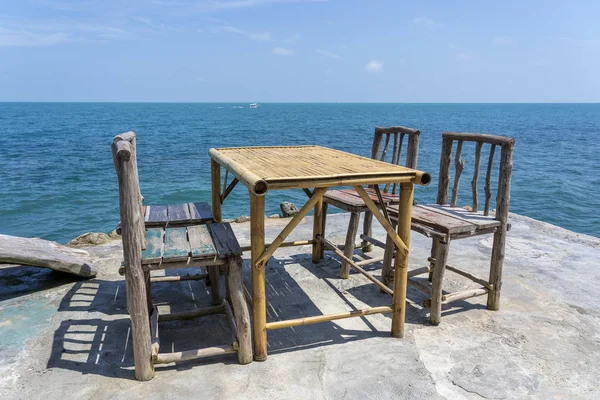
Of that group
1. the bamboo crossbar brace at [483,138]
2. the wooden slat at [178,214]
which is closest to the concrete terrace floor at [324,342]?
the wooden slat at [178,214]

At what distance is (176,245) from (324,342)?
4.92 feet

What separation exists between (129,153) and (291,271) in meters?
3.00

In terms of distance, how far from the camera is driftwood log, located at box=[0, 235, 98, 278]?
450 cm

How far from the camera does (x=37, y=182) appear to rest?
1978 cm

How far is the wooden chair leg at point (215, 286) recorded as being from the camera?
14.6ft

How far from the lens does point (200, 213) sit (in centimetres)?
456

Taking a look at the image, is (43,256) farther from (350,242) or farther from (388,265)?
(388,265)

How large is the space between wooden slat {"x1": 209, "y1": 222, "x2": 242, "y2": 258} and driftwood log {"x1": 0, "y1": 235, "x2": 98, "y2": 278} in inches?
76.0

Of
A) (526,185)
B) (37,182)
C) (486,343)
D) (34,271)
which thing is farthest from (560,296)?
(37,182)

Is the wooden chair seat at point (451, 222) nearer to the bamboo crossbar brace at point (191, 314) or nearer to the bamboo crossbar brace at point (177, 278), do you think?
the bamboo crossbar brace at point (191, 314)

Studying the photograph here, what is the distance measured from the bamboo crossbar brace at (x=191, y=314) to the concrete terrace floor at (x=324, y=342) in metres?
0.14

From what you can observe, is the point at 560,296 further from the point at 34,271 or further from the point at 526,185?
the point at 526,185

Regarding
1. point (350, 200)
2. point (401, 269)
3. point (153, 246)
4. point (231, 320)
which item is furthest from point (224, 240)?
point (350, 200)

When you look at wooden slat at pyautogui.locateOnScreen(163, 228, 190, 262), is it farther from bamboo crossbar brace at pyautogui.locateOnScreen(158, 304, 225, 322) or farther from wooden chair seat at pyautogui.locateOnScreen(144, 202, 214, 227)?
bamboo crossbar brace at pyautogui.locateOnScreen(158, 304, 225, 322)
